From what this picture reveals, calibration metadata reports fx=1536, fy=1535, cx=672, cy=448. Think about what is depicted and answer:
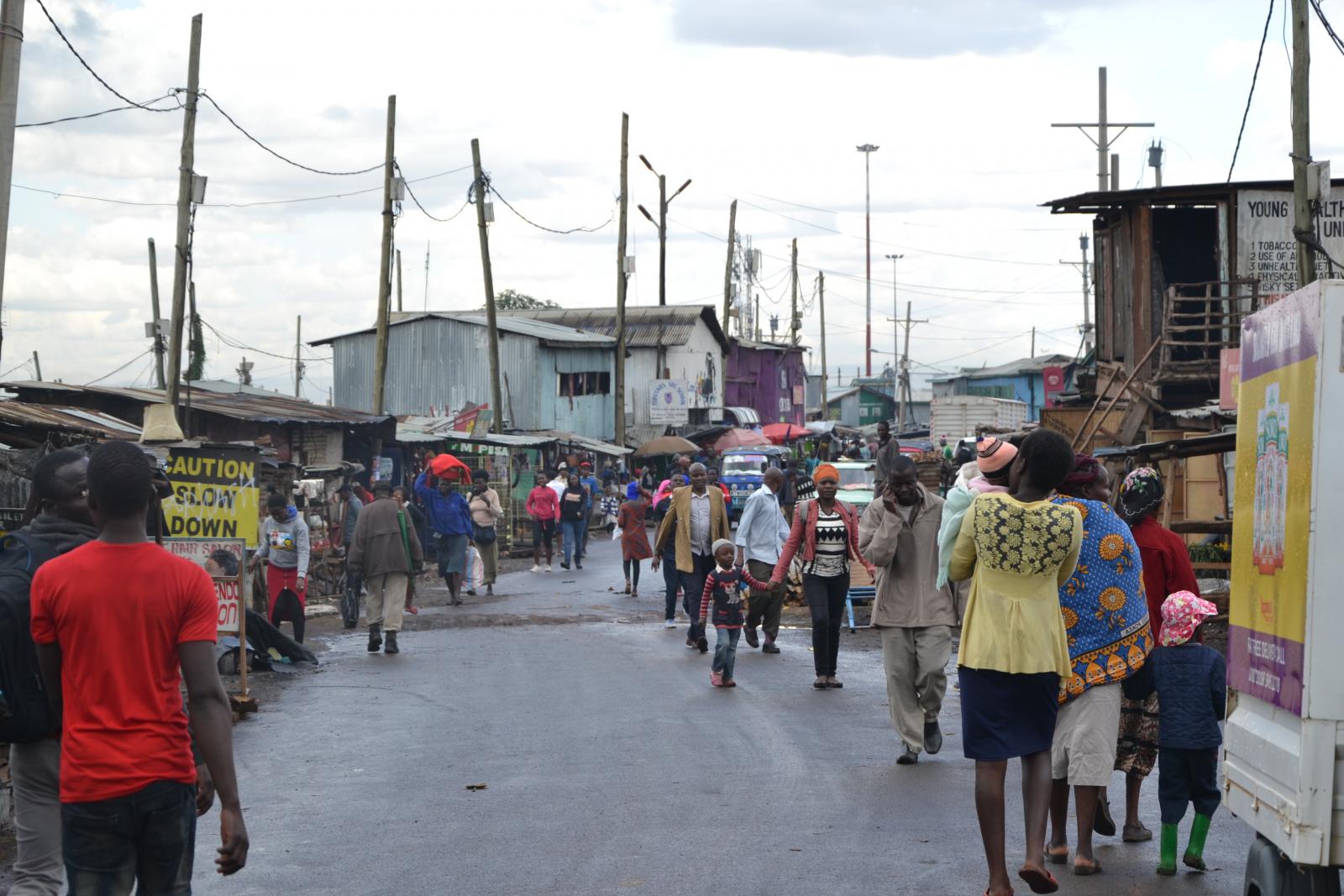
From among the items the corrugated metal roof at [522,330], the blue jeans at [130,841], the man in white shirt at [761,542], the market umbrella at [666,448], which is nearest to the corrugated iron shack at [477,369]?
the corrugated metal roof at [522,330]

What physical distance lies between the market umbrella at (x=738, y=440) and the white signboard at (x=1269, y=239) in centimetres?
2859

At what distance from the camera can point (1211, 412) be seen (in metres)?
20.6

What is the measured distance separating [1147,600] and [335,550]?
17585 mm

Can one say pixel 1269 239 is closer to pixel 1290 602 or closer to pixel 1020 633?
pixel 1020 633

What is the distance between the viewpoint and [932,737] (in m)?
9.90

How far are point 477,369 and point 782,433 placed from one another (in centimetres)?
1302

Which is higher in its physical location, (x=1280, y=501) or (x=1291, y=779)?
(x=1280, y=501)

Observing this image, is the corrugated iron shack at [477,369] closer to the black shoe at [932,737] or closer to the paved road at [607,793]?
the paved road at [607,793]

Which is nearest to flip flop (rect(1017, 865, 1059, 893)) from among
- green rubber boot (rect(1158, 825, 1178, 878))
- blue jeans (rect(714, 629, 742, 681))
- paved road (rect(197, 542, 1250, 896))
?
paved road (rect(197, 542, 1250, 896))

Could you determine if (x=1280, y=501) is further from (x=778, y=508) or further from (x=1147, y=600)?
(x=778, y=508)

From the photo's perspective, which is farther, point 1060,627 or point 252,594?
point 252,594

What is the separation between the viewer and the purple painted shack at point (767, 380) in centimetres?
7712

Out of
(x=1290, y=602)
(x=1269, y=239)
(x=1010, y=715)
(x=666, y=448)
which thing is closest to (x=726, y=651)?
(x=1010, y=715)

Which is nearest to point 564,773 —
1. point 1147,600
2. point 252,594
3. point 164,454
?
point 1147,600
